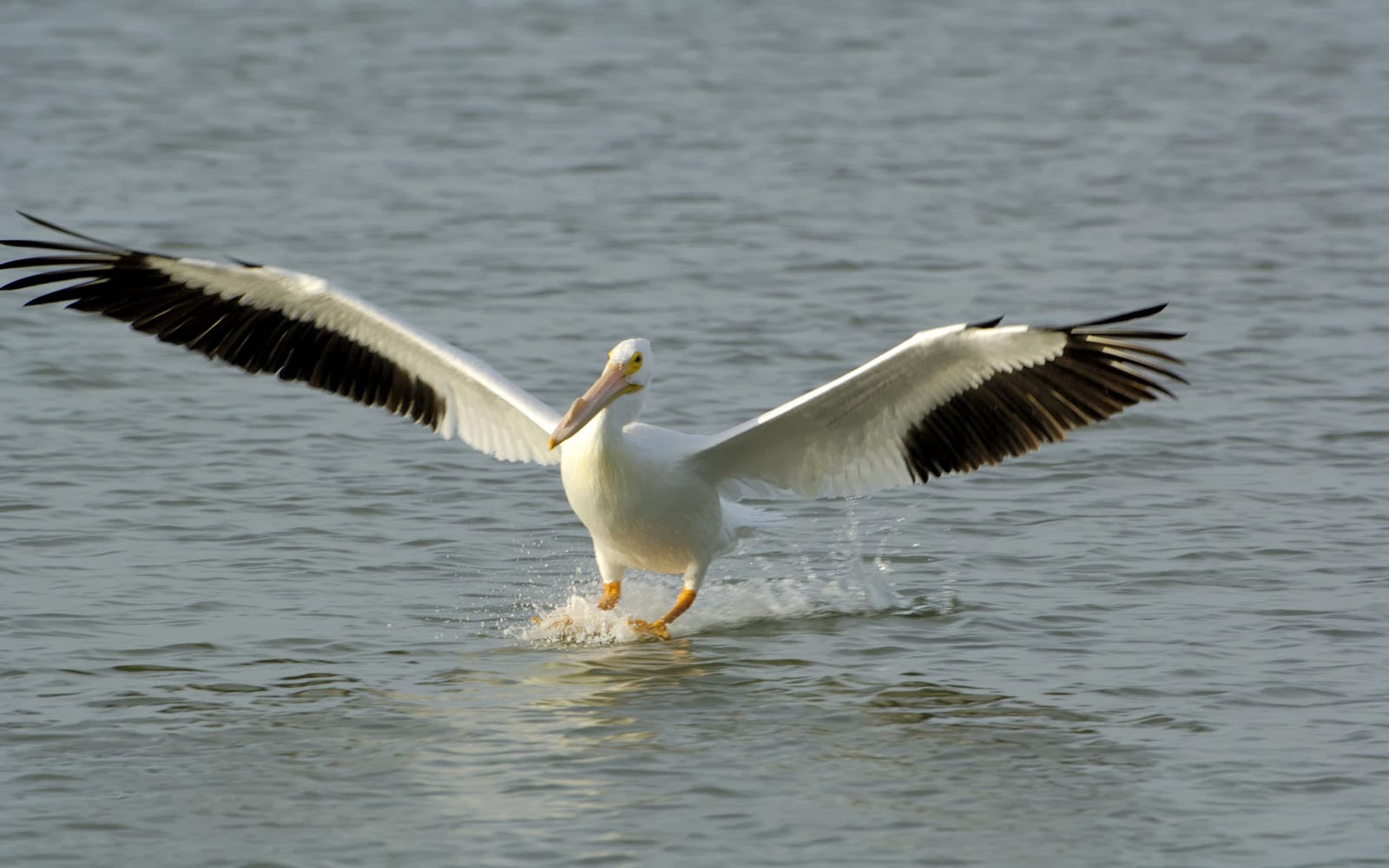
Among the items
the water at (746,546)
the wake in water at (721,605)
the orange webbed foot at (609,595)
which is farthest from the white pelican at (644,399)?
the water at (746,546)

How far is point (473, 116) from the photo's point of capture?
1962 cm

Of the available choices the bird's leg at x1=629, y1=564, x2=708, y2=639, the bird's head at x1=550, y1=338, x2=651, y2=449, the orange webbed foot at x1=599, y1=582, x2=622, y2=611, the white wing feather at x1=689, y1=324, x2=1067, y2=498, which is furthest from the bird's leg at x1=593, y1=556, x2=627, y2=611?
the bird's head at x1=550, y1=338, x2=651, y2=449

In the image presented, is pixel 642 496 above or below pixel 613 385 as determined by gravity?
below

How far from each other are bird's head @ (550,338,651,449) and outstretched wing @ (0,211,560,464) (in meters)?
0.40

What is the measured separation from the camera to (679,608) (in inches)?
348

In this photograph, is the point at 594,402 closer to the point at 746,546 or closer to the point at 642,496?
the point at 642,496

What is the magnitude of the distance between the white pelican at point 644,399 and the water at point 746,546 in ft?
1.78

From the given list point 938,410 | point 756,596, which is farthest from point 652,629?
point 938,410

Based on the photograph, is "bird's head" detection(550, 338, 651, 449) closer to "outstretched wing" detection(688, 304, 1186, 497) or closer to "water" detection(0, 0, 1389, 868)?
"outstretched wing" detection(688, 304, 1186, 497)

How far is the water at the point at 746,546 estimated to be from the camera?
275 inches

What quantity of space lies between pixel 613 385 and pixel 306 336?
1488 mm

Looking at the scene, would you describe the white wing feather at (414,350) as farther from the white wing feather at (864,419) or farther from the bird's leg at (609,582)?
the white wing feather at (864,419)

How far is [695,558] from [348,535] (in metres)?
1.87

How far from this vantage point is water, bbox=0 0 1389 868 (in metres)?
6.98
